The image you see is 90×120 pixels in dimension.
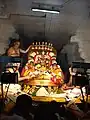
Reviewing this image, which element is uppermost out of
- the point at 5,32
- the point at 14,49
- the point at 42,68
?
the point at 5,32

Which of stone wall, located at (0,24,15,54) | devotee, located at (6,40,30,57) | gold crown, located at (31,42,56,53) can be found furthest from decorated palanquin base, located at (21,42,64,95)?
stone wall, located at (0,24,15,54)

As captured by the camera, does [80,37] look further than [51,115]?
Yes

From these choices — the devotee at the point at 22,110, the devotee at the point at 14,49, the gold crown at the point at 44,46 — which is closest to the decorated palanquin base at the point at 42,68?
the gold crown at the point at 44,46

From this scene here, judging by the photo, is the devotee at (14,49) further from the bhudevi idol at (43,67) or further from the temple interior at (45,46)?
the bhudevi idol at (43,67)

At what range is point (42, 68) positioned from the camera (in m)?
6.68

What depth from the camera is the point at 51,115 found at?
290 centimetres

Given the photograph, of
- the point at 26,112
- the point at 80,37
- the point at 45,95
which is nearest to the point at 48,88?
the point at 45,95

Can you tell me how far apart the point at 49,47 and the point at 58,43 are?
0.67ft

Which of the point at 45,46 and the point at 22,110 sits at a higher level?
the point at 45,46

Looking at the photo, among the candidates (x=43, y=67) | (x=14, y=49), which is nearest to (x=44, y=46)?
(x=43, y=67)

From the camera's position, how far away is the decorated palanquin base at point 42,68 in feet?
21.7

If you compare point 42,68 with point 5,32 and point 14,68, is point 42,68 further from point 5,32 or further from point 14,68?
point 5,32

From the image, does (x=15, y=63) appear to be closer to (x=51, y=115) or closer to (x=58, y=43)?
(x=58, y=43)

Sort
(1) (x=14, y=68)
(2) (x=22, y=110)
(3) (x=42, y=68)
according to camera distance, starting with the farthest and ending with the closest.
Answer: (3) (x=42, y=68) → (1) (x=14, y=68) → (2) (x=22, y=110)
